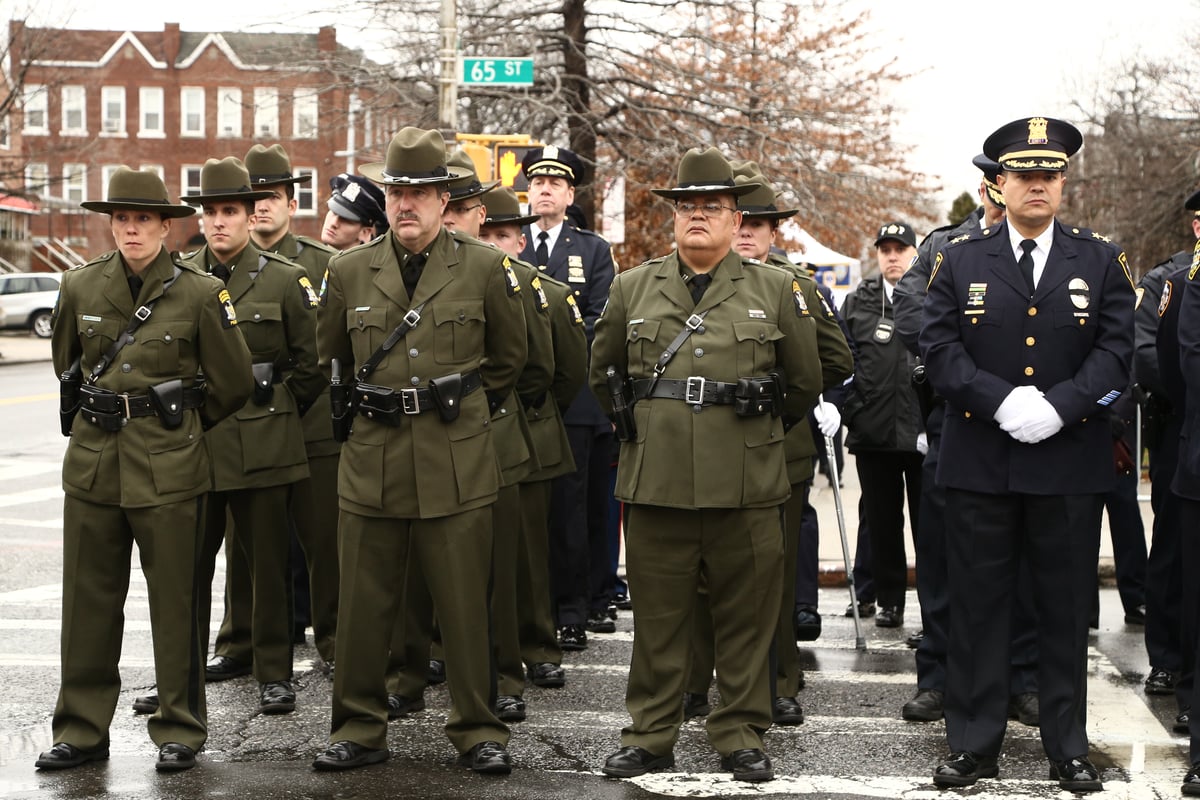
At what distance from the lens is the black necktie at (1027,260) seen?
6.09 meters

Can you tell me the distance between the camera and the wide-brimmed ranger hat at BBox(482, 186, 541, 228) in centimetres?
812

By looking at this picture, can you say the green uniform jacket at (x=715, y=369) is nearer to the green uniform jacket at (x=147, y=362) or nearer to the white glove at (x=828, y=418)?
the green uniform jacket at (x=147, y=362)

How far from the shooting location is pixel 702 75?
77.4 ft

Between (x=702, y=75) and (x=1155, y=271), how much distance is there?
52.2 ft

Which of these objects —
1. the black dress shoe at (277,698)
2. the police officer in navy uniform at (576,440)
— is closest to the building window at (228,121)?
the police officer in navy uniform at (576,440)

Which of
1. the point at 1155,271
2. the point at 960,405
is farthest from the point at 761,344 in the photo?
the point at 1155,271

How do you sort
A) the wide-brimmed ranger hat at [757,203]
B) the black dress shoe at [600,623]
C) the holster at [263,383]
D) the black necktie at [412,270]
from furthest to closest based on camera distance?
the black dress shoe at [600,623] → the wide-brimmed ranger hat at [757,203] → the holster at [263,383] → the black necktie at [412,270]

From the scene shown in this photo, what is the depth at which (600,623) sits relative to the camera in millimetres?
9125

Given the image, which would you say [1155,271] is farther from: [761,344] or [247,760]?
[247,760]

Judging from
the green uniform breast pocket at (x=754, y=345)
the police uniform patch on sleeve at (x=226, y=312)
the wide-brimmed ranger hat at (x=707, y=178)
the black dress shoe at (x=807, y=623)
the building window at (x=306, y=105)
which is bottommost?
the black dress shoe at (x=807, y=623)

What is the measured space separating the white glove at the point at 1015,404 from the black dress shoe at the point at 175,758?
11.0ft

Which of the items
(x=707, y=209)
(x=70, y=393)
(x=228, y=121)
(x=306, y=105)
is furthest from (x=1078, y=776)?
(x=228, y=121)

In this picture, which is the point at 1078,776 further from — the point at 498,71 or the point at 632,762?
the point at 498,71

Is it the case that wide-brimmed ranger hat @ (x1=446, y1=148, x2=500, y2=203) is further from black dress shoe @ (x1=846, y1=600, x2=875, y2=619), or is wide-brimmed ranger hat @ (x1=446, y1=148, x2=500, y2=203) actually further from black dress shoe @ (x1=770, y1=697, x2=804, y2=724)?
black dress shoe @ (x1=846, y1=600, x2=875, y2=619)
